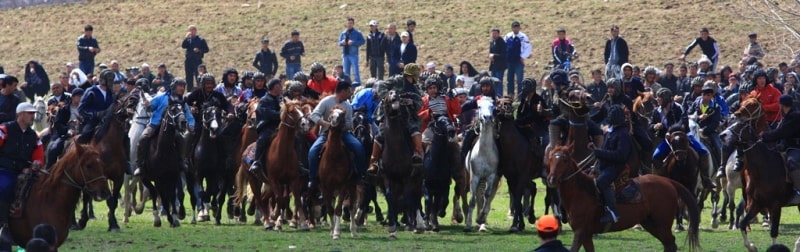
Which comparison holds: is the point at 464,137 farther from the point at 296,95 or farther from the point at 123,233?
the point at 123,233

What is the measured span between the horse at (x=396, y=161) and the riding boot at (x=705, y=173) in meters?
4.85

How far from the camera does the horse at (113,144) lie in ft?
78.0

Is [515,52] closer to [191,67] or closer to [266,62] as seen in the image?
[266,62]

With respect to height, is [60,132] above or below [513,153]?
above

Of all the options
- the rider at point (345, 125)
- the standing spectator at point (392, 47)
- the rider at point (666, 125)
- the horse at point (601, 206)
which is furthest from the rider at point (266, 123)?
the standing spectator at point (392, 47)

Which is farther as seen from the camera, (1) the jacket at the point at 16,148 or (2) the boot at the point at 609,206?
(2) the boot at the point at 609,206

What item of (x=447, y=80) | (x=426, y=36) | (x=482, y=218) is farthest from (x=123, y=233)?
(x=426, y=36)

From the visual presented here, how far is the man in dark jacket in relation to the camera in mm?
40562

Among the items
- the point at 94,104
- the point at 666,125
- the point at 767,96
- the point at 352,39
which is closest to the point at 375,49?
the point at 352,39

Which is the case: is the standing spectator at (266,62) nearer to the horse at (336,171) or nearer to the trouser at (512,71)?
the trouser at (512,71)

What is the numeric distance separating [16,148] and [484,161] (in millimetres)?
8558

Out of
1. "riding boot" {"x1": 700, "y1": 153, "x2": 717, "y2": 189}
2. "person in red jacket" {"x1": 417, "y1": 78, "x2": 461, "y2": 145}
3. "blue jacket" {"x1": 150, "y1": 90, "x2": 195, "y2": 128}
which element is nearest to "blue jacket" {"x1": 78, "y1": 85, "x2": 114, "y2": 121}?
"blue jacket" {"x1": 150, "y1": 90, "x2": 195, "y2": 128}

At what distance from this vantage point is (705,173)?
26.3m

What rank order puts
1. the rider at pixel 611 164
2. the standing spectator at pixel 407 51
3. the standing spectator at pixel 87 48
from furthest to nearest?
the standing spectator at pixel 87 48 < the standing spectator at pixel 407 51 < the rider at pixel 611 164
